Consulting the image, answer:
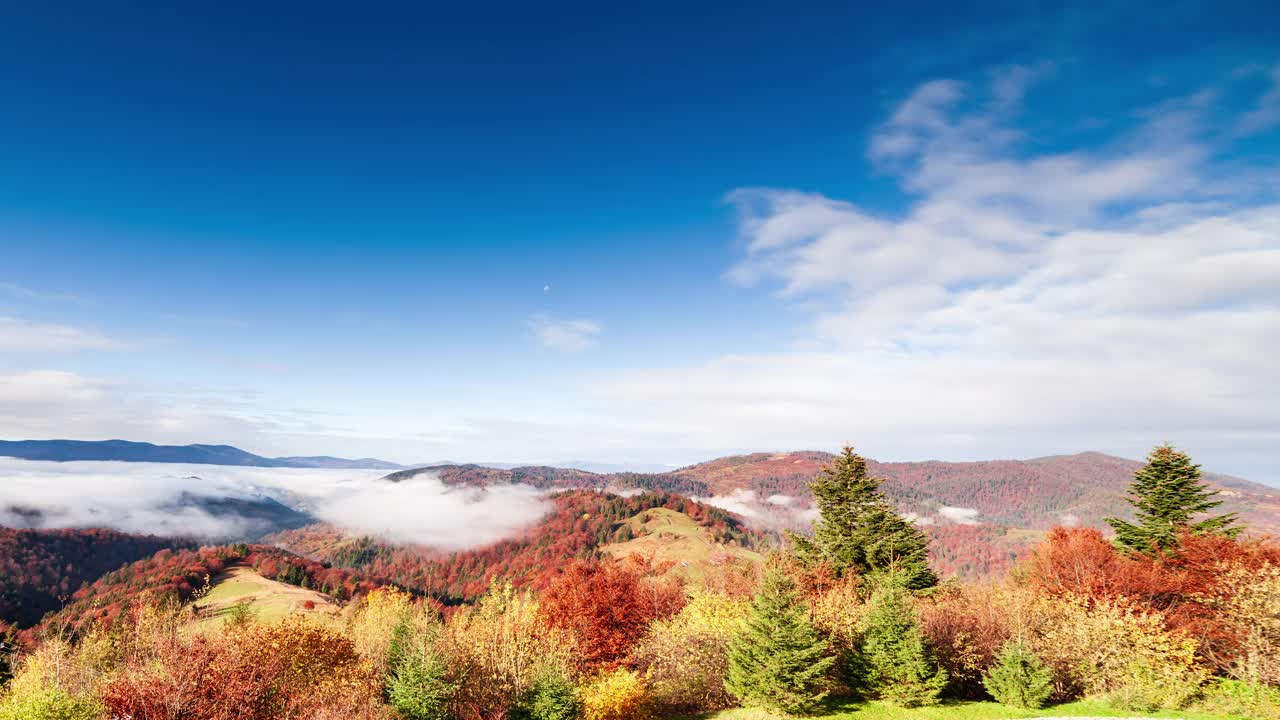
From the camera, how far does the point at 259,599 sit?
156 meters

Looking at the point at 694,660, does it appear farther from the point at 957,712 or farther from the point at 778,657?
the point at 957,712

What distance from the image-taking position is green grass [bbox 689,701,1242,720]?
31.4 m

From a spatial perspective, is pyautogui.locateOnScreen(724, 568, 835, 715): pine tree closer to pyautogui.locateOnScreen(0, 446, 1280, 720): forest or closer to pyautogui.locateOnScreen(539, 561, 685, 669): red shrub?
pyautogui.locateOnScreen(0, 446, 1280, 720): forest

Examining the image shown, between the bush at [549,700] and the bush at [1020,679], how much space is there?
25261 millimetres

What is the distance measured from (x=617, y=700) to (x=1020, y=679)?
2416 centimetres

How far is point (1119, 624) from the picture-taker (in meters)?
35.5

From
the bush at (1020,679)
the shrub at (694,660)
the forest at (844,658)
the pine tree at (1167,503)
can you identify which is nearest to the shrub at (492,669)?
the forest at (844,658)

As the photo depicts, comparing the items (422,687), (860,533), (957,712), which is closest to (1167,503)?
(860,533)

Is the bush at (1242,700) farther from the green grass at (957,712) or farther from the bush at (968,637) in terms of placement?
the bush at (968,637)

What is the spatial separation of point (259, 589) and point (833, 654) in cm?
18873

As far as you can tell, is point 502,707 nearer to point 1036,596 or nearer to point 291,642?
point 291,642

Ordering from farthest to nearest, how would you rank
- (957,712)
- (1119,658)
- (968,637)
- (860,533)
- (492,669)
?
1. (860,533)
2. (968,637)
3. (492,669)
4. (1119,658)
5. (957,712)

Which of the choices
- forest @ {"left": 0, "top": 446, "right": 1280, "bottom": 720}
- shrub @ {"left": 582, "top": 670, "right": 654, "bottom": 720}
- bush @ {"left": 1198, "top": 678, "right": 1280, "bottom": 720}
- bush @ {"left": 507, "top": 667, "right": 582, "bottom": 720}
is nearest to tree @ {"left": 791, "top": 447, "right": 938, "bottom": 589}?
forest @ {"left": 0, "top": 446, "right": 1280, "bottom": 720}

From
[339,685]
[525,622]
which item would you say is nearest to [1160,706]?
[525,622]
